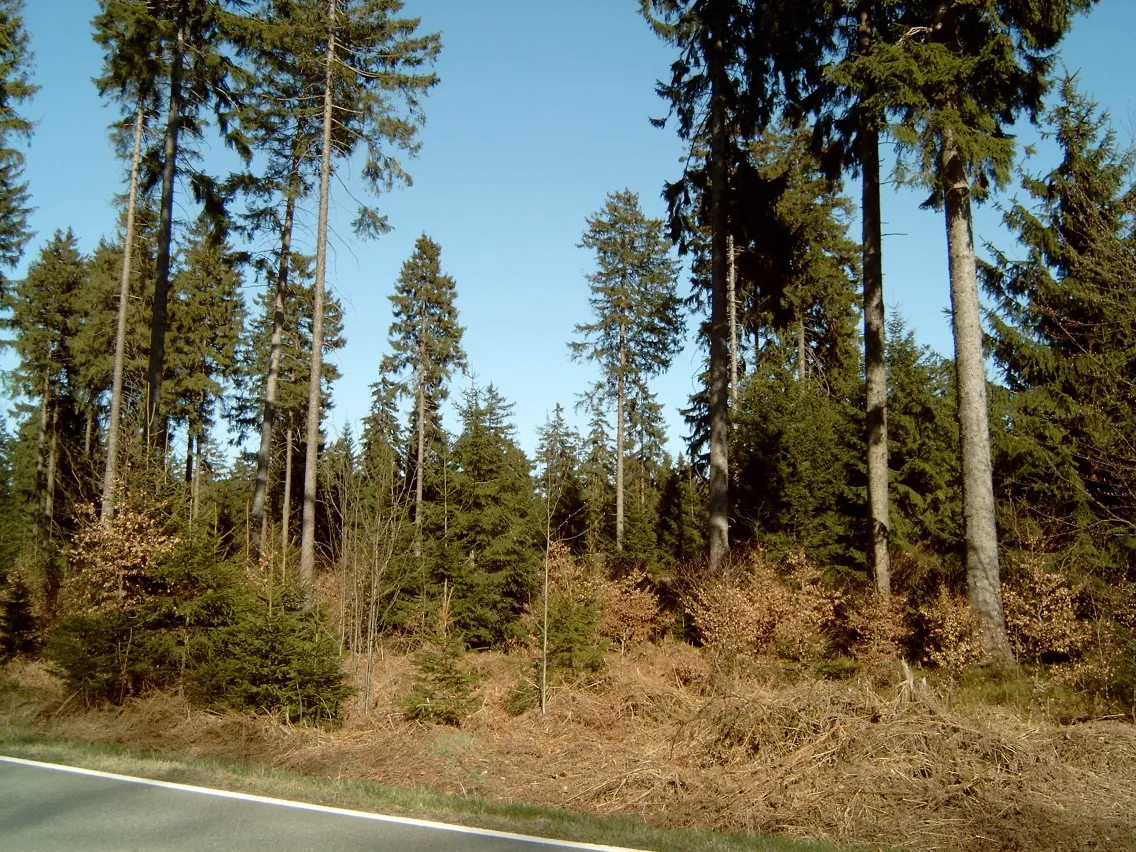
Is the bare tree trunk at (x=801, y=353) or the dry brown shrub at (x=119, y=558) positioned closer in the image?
the dry brown shrub at (x=119, y=558)

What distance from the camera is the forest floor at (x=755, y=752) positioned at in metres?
6.92

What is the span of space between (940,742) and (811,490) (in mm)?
15349

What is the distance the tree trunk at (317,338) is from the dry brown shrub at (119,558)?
10.8ft

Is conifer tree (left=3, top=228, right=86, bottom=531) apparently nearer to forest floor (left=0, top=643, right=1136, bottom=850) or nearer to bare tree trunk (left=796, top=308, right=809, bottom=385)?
forest floor (left=0, top=643, right=1136, bottom=850)

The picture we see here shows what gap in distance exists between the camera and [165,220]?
62.1 ft

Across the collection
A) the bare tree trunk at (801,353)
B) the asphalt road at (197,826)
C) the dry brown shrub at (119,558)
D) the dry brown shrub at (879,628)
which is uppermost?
the bare tree trunk at (801,353)

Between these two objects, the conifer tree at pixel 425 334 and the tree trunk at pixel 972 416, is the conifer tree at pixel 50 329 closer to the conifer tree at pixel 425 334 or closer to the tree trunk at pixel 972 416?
the conifer tree at pixel 425 334

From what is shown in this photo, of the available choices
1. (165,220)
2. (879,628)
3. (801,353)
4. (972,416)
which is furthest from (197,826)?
(801,353)

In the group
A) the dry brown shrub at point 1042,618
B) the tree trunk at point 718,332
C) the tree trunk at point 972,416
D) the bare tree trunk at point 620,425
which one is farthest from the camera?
the bare tree trunk at point 620,425

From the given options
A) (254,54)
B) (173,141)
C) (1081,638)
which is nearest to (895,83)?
(1081,638)

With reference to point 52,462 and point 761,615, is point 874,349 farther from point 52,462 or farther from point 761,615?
point 52,462

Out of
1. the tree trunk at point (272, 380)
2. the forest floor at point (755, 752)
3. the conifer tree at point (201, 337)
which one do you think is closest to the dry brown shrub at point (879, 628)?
the forest floor at point (755, 752)

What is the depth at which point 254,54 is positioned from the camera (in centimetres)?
1931

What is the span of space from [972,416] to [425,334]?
1096 inches
